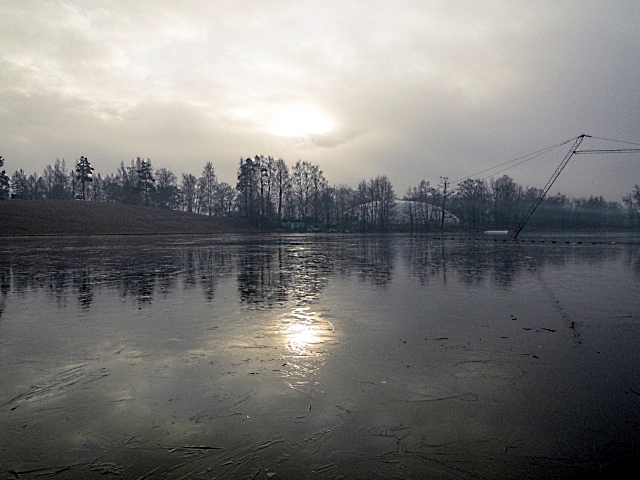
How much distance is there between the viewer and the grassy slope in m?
65.8

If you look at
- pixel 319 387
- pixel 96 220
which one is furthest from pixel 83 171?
pixel 319 387

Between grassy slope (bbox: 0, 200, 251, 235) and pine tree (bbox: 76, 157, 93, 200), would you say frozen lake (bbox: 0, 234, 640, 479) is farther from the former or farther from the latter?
pine tree (bbox: 76, 157, 93, 200)

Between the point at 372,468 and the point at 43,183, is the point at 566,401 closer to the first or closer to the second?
the point at 372,468

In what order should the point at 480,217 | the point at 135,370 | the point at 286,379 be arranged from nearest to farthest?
the point at 286,379
the point at 135,370
the point at 480,217

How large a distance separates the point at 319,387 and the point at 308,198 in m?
106

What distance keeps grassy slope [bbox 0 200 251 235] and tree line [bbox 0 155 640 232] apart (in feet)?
45.5

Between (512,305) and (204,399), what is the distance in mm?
8591

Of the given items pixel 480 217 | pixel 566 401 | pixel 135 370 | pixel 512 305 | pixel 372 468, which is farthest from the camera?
pixel 480 217

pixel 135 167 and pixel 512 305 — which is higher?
pixel 135 167

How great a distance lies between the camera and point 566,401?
512 cm

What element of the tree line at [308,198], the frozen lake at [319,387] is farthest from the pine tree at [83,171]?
the frozen lake at [319,387]

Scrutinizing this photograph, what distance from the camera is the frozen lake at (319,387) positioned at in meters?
3.94

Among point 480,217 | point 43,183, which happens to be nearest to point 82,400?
point 480,217

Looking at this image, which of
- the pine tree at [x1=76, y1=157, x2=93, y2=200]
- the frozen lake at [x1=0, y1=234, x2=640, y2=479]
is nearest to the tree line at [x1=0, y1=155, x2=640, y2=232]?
the pine tree at [x1=76, y1=157, x2=93, y2=200]
